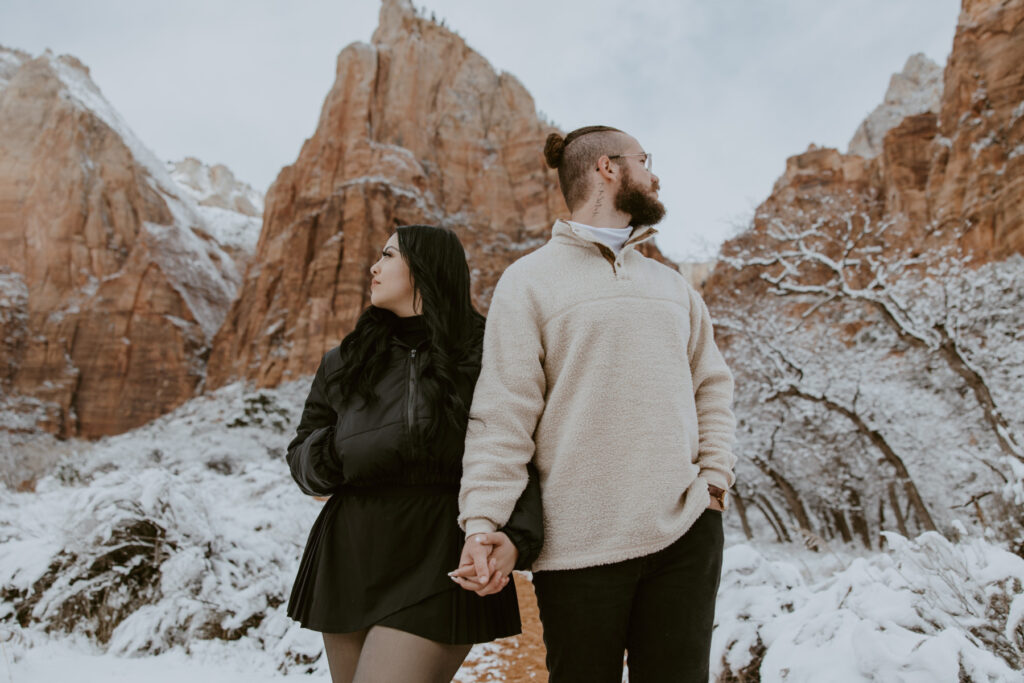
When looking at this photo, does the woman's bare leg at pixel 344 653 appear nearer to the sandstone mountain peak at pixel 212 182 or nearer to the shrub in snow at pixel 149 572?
the shrub in snow at pixel 149 572

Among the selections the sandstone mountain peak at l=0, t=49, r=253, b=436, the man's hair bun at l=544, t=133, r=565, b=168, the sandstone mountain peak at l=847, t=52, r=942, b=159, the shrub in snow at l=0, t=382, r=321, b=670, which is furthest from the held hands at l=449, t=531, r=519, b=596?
the sandstone mountain peak at l=847, t=52, r=942, b=159

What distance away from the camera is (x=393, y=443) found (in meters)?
1.87

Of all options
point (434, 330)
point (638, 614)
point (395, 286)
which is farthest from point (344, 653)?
point (395, 286)

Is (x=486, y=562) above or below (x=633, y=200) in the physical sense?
below

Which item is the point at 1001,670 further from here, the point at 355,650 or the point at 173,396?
the point at 173,396

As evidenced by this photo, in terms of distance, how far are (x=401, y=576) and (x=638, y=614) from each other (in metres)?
0.71

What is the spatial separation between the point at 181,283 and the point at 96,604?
51545 mm

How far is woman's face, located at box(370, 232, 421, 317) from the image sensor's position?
2.14 m

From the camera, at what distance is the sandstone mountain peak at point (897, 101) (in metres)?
64.8

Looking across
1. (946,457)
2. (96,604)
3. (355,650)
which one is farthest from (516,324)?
(946,457)

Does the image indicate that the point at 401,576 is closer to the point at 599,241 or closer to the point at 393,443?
the point at 393,443

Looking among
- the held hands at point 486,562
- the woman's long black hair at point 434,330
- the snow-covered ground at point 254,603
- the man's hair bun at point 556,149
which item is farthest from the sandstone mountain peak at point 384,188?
Answer: the held hands at point 486,562

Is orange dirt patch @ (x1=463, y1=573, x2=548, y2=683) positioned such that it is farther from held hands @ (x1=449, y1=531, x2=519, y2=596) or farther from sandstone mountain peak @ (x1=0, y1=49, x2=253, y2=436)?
sandstone mountain peak @ (x1=0, y1=49, x2=253, y2=436)

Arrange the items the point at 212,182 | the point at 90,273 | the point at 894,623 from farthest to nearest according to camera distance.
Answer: the point at 212,182
the point at 90,273
the point at 894,623
